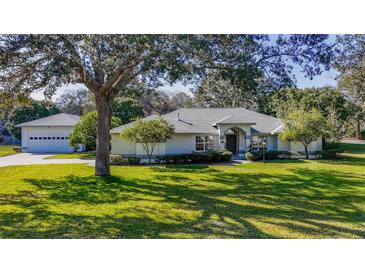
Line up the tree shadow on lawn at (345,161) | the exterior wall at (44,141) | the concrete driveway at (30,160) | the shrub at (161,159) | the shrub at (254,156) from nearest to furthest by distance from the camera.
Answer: the concrete driveway at (30,160) < the tree shadow on lawn at (345,161) < the shrub at (161,159) < the shrub at (254,156) < the exterior wall at (44,141)

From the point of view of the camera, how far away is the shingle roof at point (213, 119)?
2228cm

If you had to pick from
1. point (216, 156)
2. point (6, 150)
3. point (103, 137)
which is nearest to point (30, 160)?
point (6, 150)

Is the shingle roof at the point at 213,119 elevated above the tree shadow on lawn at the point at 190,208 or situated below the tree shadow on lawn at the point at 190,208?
above

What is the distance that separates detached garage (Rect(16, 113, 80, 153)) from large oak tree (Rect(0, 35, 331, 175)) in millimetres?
12344

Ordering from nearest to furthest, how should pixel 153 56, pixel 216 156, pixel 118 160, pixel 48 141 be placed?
pixel 153 56
pixel 118 160
pixel 216 156
pixel 48 141

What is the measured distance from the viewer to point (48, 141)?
24172 millimetres

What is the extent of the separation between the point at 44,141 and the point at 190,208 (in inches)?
747

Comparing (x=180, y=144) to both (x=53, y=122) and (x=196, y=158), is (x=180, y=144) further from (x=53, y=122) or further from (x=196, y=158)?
(x=53, y=122)

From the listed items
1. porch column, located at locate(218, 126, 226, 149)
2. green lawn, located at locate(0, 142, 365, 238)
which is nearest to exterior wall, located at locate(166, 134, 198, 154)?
porch column, located at locate(218, 126, 226, 149)

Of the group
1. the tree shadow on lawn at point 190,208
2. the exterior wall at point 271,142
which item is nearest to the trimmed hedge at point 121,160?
the tree shadow on lawn at point 190,208

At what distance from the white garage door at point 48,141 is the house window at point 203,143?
10.0 metres

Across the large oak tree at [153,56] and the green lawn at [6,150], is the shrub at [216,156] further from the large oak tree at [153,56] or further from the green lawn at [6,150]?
the green lawn at [6,150]
